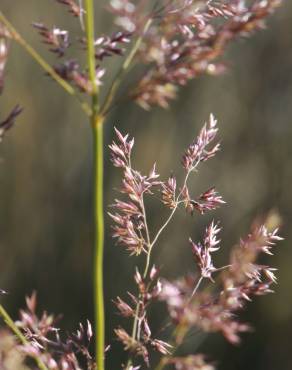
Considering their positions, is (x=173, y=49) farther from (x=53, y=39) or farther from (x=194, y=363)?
(x=194, y=363)

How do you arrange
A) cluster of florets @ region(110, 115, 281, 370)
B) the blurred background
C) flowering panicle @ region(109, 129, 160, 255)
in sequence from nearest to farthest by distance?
cluster of florets @ region(110, 115, 281, 370) → flowering panicle @ region(109, 129, 160, 255) → the blurred background

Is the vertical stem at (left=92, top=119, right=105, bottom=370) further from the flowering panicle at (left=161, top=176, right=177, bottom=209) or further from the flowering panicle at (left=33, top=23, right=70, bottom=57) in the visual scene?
the flowering panicle at (left=161, top=176, right=177, bottom=209)

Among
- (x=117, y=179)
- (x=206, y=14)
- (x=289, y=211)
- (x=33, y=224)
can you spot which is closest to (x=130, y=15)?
(x=206, y=14)

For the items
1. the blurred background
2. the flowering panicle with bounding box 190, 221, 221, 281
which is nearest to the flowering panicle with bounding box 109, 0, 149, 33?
the flowering panicle with bounding box 190, 221, 221, 281

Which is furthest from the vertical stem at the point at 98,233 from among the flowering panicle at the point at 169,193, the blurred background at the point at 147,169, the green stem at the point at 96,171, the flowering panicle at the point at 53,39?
the blurred background at the point at 147,169

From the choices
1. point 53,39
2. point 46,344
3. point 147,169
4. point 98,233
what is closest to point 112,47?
point 53,39

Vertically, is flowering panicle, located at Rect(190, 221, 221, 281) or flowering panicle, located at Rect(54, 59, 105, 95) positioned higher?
flowering panicle, located at Rect(54, 59, 105, 95)

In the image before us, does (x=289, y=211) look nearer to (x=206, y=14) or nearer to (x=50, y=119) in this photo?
(x=50, y=119)
